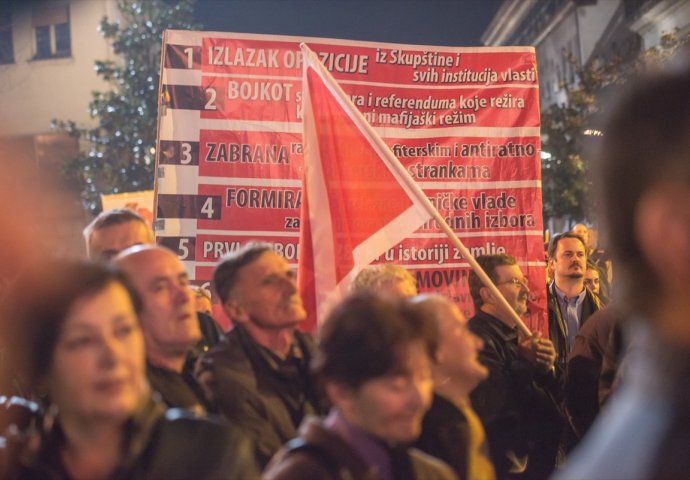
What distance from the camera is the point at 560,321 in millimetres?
7848

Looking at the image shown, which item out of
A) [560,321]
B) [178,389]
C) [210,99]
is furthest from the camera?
A: [560,321]

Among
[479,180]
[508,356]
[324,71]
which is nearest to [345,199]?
[324,71]

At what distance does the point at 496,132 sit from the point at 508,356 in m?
2.05

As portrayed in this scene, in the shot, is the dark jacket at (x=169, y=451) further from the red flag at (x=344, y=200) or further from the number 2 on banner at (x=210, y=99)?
the number 2 on banner at (x=210, y=99)

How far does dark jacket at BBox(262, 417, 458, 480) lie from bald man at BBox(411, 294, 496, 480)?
40.0 inches

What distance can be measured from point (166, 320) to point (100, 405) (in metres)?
1.46

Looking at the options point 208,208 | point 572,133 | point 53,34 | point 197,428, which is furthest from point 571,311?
point 53,34

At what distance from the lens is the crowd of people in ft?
4.73

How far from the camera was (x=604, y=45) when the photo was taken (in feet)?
173

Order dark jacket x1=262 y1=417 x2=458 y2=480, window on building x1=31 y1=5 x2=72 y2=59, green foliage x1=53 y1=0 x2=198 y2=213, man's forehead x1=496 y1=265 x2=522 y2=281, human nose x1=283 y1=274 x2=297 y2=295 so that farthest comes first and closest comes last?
window on building x1=31 y1=5 x2=72 y2=59, green foliage x1=53 y1=0 x2=198 y2=213, man's forehead x1=496 y1=265 x2=522 y2=281, human nose x1=283 y1=274 x2=297 y2=295, dark jacket x1=262 y1=417 x2=458 y2=480

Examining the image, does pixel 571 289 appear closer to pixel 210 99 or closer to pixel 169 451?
pixel 210 99

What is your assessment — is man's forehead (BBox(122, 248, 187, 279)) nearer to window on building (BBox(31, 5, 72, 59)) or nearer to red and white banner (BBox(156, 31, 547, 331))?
red and white banner (BBox(156, 31, 547, 331))

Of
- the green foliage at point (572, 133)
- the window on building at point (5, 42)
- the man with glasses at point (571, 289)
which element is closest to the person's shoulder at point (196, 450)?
the man with glasses at point (571, 289)

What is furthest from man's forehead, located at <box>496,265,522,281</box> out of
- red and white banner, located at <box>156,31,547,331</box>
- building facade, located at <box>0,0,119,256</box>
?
building facade, located at <box>0,0,119,256</box>
